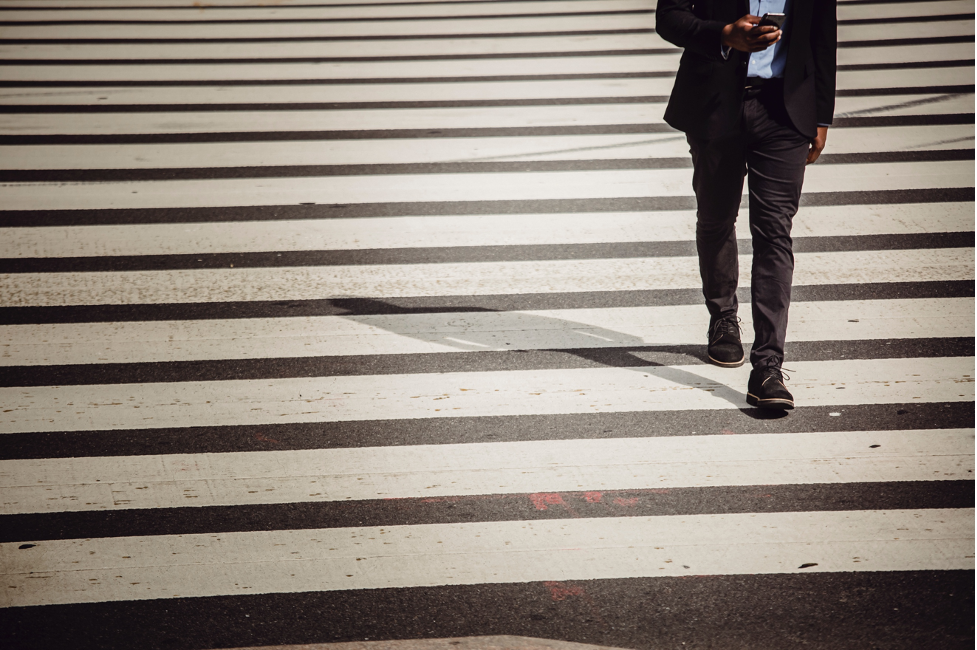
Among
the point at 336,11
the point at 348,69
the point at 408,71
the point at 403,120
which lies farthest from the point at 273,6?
the point at 403,120

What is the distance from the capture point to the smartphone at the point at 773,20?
3.68 metres

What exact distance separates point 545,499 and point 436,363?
3.88 ft

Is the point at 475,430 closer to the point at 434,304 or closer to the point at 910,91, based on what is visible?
the point at 434,304

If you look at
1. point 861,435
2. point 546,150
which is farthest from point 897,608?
point 546,150

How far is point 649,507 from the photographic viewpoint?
136 inches

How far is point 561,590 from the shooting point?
3053 millimetres

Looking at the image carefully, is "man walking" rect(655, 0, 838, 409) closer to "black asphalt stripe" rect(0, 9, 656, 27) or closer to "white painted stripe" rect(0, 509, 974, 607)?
"white painted stripe" rect(0, 509, 974, 607)

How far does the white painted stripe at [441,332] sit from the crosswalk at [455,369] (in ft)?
0.07

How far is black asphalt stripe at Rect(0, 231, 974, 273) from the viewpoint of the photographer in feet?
17.7

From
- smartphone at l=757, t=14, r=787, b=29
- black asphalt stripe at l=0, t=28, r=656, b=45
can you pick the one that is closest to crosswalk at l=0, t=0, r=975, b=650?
black asphalt stripe at l=0, t=28, r=656, b=45

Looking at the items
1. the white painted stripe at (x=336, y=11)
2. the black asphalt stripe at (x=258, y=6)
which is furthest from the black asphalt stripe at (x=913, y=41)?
the black asphalt stripe at (x=258, y=6)

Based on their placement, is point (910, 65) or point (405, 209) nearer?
point (405, 209)

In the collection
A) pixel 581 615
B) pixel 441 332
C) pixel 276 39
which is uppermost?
pixel 276 39

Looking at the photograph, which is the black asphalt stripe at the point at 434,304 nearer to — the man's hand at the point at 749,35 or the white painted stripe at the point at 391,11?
the man's hand at the point at 749,35
